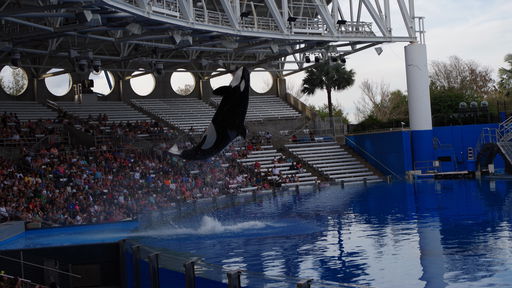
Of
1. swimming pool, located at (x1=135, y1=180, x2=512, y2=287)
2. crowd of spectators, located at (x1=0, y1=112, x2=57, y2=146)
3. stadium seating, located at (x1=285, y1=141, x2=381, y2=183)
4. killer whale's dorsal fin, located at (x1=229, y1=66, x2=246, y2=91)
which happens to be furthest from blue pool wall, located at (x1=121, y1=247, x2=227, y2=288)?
stadium seating, located at (x1=285, y1=141, x2=381, y2=183)

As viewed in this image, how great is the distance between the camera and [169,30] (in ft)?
75.6

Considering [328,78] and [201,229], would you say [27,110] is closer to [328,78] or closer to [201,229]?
[328,78]

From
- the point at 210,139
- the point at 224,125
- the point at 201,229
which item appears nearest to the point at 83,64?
the point at 201,229

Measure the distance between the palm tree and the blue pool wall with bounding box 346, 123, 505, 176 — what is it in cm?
571

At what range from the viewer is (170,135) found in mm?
27734

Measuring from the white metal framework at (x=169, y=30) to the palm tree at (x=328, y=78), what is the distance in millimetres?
1830

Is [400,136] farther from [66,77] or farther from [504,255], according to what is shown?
[504,255]

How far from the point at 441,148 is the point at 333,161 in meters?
4.96

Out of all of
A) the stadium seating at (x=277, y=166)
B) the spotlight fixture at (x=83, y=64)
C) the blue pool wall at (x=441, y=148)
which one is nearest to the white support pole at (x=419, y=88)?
the blue pool wall at (x=441, y=148)

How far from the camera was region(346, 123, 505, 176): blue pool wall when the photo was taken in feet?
97.9

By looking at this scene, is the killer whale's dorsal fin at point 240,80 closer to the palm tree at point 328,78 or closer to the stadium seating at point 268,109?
the stadium seating at point 268,109

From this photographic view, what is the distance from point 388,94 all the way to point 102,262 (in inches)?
1894

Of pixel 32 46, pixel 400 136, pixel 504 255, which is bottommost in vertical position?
pixel 504 255

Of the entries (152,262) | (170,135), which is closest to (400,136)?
(170,135)
